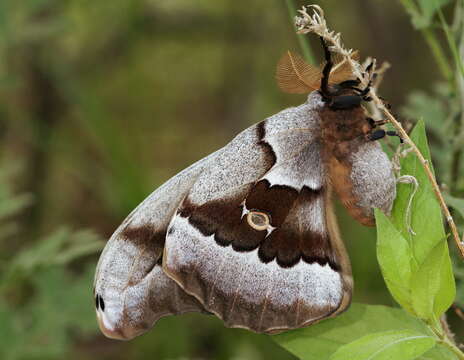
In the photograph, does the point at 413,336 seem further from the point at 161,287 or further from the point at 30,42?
the point at 30,42

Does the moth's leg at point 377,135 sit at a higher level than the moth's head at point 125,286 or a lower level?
higher

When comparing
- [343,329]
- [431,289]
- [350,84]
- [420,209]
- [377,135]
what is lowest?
[343,329]

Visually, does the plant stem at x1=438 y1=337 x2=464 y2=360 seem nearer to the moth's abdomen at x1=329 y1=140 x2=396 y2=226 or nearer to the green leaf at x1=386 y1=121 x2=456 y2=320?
the green leaf at x1=386 y1=121 x2=456 y2=320

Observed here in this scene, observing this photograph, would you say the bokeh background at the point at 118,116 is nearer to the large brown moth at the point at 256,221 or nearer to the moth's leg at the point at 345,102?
the large brown moth at the point at 256,221

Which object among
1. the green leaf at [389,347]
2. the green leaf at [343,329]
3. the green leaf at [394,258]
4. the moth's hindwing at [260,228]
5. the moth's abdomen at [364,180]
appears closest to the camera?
the green leaf at [389,347]

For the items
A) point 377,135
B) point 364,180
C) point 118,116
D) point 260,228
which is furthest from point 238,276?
point 118,116

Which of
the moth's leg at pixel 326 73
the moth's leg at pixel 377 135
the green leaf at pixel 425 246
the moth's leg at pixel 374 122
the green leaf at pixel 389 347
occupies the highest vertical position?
the moth's leg at pixel 326 73

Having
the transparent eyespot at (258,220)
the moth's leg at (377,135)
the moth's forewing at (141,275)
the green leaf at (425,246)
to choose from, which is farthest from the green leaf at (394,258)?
the moth's forewing at (141,275)

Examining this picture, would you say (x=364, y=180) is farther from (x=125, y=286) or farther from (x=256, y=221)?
(x=125, y=286)
